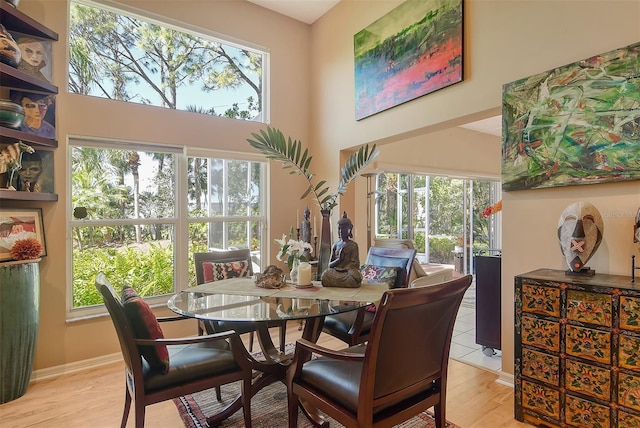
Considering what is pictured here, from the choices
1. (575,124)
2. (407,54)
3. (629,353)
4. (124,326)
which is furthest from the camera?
(407,54)

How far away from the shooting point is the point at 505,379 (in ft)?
8.76

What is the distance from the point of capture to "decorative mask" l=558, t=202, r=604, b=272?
6.80 ft

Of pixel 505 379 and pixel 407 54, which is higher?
pixel 407 54

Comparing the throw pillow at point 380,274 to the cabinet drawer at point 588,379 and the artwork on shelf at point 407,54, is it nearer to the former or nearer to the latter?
the cabinet drawer at point 588,379

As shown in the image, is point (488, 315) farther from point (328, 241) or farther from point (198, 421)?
point (198, 421)

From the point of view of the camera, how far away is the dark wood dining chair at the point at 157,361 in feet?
5.52

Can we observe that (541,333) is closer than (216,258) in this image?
Yes

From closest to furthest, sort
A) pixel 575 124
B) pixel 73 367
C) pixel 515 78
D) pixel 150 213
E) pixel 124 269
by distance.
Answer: pixel 575 124, pixel 515 78, pixel 73 367, pixel 124 269, pixel 150 213

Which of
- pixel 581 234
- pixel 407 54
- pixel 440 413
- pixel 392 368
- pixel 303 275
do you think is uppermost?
pixel 407 54

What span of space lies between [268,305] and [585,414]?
1.95 metres

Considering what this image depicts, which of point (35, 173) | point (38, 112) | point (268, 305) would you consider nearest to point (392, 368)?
point (268, 305)

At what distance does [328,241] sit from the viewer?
276 cm

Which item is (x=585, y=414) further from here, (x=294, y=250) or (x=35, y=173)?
(x=35, y=173)

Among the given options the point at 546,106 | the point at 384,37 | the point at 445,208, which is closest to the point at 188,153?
the point at 384,37
